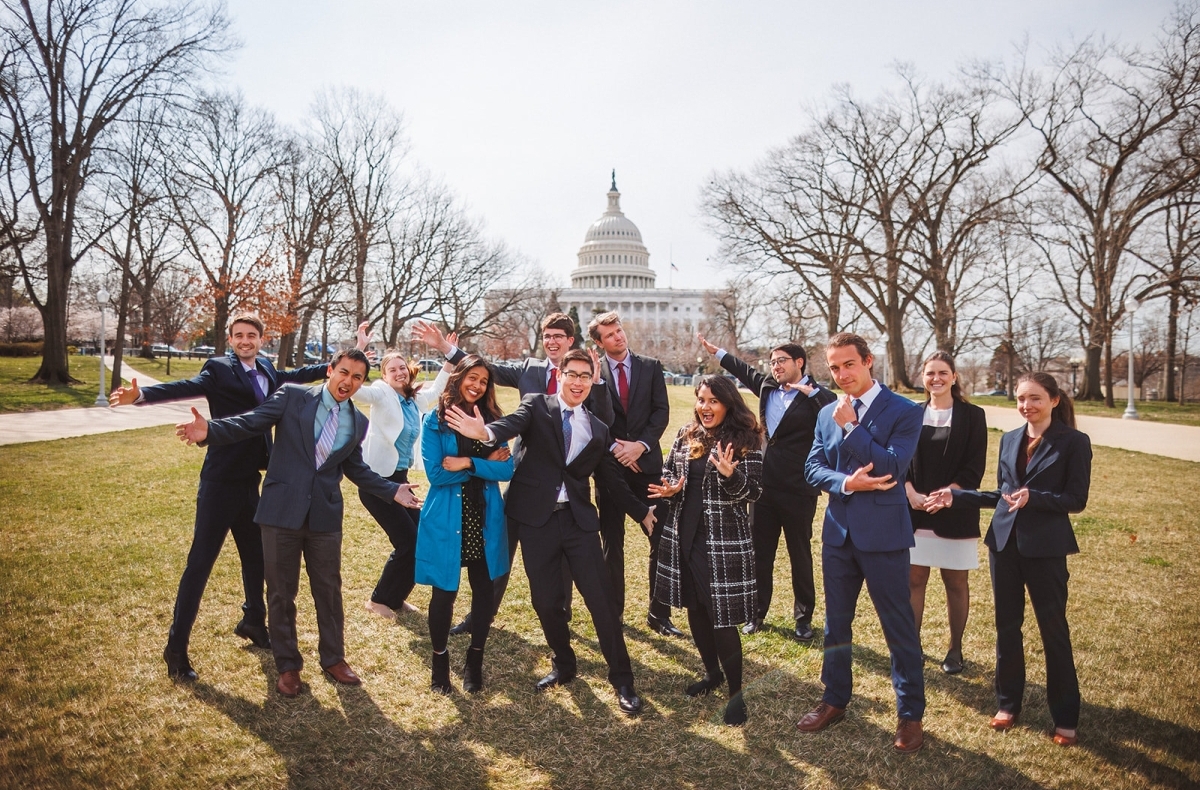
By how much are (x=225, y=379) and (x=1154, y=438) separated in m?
20.6

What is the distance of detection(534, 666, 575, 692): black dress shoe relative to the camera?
15.0ft

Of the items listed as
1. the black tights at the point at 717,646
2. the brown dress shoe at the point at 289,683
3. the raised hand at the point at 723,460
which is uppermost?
the raised hand at the point at 723,460

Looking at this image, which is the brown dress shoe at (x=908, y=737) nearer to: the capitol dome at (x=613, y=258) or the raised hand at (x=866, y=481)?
the raised hand at (x=866, y=481)

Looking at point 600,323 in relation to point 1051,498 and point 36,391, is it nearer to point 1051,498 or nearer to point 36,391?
point 1051,498

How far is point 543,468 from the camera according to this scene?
4.39m

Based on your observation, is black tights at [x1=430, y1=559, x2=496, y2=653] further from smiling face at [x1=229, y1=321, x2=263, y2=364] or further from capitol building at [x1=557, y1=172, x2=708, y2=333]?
capitol building at [x1=557, y1=172, x2=708, y2=333]

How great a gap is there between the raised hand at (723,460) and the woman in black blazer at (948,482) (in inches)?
52.9

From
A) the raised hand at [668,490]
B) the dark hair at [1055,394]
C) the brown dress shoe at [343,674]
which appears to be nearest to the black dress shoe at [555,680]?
the brown dress shoe at [343,674]

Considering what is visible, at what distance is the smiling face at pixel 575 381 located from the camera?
4.41m

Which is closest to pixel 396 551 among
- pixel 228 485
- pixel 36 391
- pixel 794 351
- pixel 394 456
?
Result: pixel 394 456

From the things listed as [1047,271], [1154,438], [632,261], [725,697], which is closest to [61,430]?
[725,697]

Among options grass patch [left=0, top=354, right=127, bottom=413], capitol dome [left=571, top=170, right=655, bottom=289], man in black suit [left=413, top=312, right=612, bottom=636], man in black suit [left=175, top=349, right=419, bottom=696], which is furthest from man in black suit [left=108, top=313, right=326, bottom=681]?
capitol dome [left=571, top=170, right=655, bottom=289]

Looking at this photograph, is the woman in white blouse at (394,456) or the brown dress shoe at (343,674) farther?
the woman in white blouse at (394,456)

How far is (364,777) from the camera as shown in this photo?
11.7 feet
